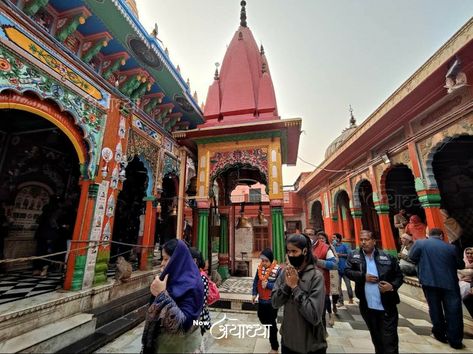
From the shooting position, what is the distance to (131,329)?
410 centimetres

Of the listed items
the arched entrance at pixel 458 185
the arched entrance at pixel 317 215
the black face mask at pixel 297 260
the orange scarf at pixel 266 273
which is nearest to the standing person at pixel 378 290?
the orange scarf at pixel 266 273

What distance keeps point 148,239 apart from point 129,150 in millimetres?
2893

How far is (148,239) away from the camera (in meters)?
6.94

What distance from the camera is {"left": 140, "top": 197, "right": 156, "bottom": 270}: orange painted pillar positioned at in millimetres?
6801

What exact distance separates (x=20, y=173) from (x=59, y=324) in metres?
5.55

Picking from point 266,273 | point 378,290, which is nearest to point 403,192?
point 378,290

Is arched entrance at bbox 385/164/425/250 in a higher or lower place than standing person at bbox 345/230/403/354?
higher

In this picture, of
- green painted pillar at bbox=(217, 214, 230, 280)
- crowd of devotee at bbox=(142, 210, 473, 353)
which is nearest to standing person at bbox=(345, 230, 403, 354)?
crowd of devotee at bbox=(142, 210, 473, 353)

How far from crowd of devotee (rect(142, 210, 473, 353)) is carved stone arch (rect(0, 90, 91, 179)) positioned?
157 inches

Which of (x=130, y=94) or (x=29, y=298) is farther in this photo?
(x=130, y=94)

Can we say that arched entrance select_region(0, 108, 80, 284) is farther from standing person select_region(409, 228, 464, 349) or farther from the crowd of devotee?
standing person select_region(409, 228, 464, 349)

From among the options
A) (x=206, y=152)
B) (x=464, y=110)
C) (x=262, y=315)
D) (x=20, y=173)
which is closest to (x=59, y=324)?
(x=262, y=315)

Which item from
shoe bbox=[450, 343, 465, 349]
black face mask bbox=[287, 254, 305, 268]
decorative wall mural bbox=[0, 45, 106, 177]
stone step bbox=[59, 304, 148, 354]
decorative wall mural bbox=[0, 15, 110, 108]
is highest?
decorative wall mural bbox=[0, 15, 110, 108]

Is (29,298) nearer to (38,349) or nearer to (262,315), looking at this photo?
(38,349)
